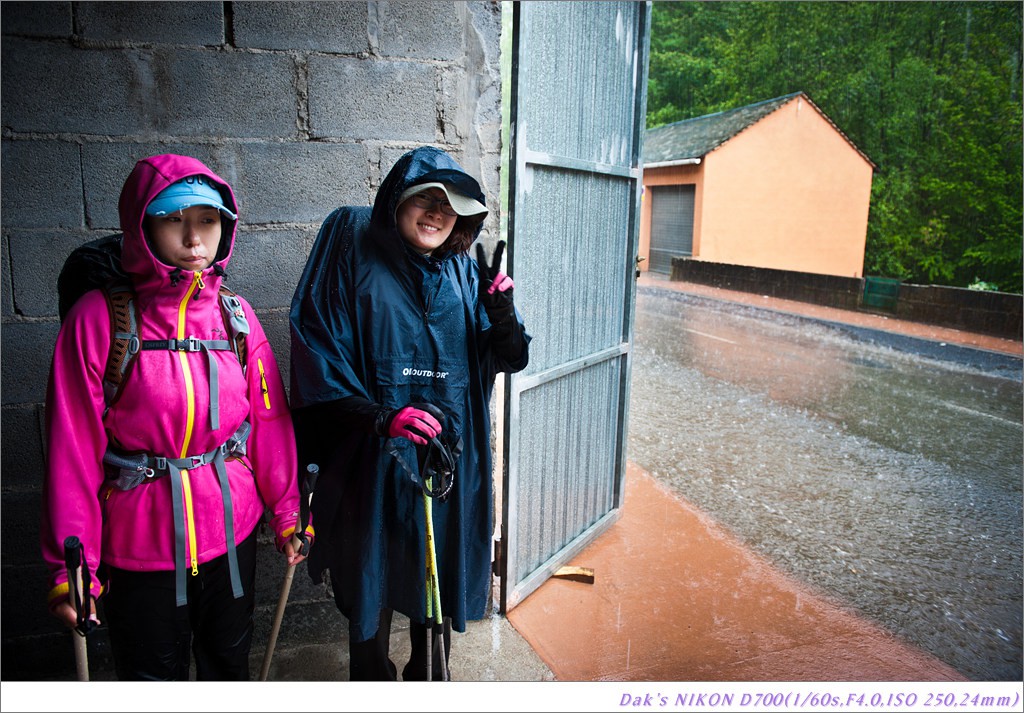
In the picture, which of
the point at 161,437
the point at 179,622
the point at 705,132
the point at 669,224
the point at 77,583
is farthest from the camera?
the point at 669,224

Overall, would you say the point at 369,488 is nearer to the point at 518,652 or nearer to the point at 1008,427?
the point at 518,652

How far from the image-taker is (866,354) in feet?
34.7

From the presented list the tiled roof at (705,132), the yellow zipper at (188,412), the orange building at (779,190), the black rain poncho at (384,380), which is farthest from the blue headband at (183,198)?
the orange building at (779,190)

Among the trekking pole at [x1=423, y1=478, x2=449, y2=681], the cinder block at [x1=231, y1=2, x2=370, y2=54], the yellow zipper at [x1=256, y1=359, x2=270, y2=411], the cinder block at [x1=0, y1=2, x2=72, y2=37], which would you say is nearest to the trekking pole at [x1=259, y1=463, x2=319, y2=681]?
the yellow zipper at [x1=256, y1=359, x2=270, y2=411]

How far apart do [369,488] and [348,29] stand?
68.5 inches

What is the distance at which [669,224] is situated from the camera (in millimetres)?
22625

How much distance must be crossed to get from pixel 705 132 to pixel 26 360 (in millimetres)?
22188

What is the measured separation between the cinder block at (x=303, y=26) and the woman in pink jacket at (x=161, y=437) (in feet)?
3.13

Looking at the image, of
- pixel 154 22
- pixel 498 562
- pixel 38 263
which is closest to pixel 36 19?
pixel 154 22

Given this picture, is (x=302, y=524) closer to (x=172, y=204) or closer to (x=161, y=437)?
(x=161, y=437)

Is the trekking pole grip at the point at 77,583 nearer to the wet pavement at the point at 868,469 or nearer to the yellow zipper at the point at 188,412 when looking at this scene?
the yellow zipper at the point at 188,412

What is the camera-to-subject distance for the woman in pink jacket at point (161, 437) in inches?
72.5

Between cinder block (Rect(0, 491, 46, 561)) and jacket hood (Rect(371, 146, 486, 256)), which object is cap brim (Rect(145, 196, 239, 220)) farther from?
cinder block (Rect(0, 491, 46, 561))

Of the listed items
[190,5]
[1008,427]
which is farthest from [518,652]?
[1008,427]
